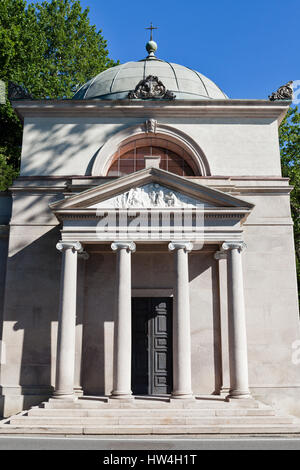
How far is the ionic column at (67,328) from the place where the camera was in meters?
14.1

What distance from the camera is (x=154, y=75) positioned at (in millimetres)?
22594

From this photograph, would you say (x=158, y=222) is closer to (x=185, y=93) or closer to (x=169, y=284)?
(x=169, y=284)

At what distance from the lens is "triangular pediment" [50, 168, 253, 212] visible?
15.2 metres

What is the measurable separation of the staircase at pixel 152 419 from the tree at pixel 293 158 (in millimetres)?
15308

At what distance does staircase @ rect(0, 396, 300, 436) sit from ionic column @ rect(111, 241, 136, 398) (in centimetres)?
53

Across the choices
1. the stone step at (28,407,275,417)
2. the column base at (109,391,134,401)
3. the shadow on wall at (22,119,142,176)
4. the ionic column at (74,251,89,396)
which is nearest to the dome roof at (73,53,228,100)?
the shadow on wall at (22,119,142,176)

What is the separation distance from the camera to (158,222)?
15.2 metres

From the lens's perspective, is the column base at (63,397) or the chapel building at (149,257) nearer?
the column base at (63,397)

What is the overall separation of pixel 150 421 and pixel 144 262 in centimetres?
619

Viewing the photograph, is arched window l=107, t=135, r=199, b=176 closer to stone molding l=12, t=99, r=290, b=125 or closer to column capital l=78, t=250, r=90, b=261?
stone molding l=12, t=99, r=290, b=125

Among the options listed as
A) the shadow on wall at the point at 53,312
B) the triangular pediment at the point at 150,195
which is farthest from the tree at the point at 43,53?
the triangular pediment at the point at 150,195

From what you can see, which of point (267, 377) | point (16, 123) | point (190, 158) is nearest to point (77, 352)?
point (267, 377)

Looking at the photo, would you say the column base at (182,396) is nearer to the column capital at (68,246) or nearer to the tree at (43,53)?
the column capital at (68,246)

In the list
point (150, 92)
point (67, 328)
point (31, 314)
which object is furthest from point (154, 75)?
point (67, 328)
